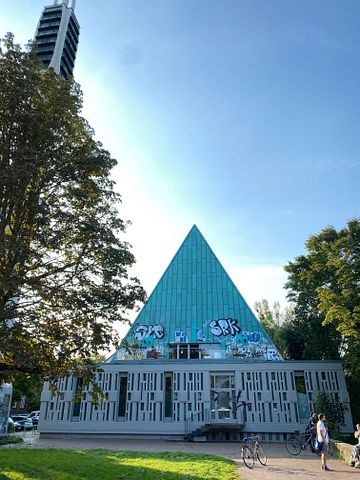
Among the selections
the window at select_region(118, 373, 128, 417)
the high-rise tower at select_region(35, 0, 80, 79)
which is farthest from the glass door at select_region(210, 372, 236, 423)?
the high-rise tower at select_region(35, 0, 80, 79)

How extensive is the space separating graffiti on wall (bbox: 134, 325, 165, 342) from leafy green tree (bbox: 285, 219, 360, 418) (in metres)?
11.4

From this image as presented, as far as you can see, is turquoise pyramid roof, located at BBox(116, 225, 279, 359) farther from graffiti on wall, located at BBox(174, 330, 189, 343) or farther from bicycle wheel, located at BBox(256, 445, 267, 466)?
bicycle wheel, located at BBox(256, 445, 267, 466)

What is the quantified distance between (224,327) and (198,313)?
2.41m

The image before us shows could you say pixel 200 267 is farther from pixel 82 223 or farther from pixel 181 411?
pixel 82 223

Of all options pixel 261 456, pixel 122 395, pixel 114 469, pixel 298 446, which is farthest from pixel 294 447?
pixel 122 395

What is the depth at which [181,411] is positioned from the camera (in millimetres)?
24812

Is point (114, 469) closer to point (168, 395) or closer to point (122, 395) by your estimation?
point (168, 395)

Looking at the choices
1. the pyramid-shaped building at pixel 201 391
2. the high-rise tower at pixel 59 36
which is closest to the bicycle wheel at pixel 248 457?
the pyramid-shaped building at pixel 201 391

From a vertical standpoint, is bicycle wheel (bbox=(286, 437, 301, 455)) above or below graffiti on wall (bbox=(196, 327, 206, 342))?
below

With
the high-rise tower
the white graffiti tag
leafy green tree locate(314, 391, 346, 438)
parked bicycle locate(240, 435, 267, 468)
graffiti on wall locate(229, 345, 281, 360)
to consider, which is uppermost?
the high-rise tower

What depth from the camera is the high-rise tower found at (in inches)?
2786

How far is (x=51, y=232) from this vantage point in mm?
11305

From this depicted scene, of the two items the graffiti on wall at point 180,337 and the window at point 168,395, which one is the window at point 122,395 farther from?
the graffiti on wall at point 180,337

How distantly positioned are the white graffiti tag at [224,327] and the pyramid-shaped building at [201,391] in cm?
9
